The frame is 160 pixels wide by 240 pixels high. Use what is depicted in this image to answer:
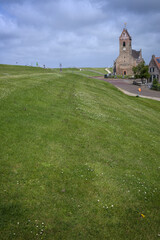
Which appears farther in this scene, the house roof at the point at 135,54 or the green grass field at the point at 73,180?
the house roof at the point at 135,54

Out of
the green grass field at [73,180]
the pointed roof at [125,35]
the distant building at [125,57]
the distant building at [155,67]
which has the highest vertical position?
the pointed roof at [125,35]

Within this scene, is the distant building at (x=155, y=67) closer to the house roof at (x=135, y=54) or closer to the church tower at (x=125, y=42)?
the church tower at (x=125, y=42)

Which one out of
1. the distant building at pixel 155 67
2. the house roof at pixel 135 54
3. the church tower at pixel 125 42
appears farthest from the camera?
the house roof at pixel 135 54

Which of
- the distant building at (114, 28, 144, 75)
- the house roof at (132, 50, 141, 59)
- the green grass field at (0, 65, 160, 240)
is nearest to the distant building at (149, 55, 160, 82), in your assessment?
the distant building at (114, 28, 144, 75)

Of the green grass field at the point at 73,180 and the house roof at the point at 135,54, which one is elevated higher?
the house roof at the point at 135,54

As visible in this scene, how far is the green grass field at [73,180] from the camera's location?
7.06m

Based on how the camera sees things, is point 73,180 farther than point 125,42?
No

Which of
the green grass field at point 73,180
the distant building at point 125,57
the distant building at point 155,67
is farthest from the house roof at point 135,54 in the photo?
the green grass field at point 73,180

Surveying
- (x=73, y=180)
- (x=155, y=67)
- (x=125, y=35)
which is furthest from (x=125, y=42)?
(x=73, y=180)

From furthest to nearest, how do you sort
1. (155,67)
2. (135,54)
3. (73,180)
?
(135,54) < (155,67) < (73,180)

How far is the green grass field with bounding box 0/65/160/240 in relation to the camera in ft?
23.2

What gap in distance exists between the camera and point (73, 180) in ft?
30.3

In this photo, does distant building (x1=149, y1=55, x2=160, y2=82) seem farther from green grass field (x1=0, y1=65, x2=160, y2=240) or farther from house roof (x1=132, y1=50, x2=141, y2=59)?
green grass field (x1=0, y1=65, x2=160, y2=240)

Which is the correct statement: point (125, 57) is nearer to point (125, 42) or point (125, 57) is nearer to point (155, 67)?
point (125, 42)
